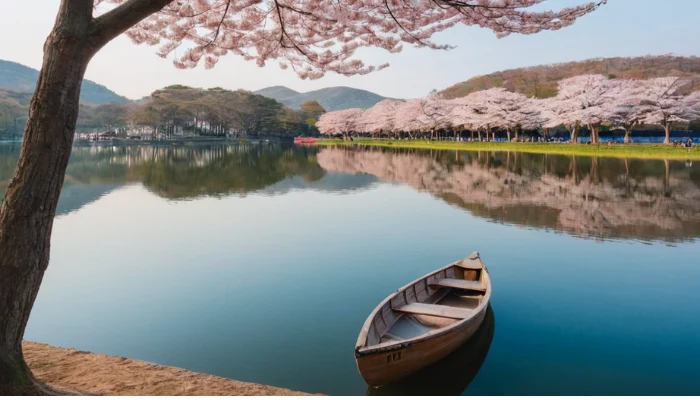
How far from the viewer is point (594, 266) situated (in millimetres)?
10461

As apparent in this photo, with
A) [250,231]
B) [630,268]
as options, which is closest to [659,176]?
[630,268]

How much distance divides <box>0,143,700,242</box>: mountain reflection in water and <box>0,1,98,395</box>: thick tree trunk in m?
13.2

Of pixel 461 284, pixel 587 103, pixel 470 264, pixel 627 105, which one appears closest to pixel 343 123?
pixel 587 103

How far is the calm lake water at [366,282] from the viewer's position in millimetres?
6109

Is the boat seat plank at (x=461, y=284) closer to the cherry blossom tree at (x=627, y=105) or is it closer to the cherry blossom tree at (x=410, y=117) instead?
the cherry blossom tree at (x=627, y=105)

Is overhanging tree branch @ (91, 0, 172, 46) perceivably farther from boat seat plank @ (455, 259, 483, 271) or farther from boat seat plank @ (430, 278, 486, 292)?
boat seat plank @ (455, 259, 483, 271)

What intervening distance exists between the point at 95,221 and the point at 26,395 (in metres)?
13.5

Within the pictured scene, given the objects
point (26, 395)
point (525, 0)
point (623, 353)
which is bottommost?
point (623, 353)

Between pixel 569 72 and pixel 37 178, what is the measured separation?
155 m

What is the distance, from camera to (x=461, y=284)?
25.0 feet

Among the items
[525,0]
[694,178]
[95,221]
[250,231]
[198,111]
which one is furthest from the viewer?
[198,111]

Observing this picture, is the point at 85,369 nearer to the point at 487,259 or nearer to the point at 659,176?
the point at 487,259

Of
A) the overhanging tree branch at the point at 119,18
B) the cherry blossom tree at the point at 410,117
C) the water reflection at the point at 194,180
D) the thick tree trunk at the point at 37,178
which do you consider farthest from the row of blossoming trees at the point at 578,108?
the thick tree trunk at the point at 37,178

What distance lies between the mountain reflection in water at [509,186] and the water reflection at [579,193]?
33 millimetres
